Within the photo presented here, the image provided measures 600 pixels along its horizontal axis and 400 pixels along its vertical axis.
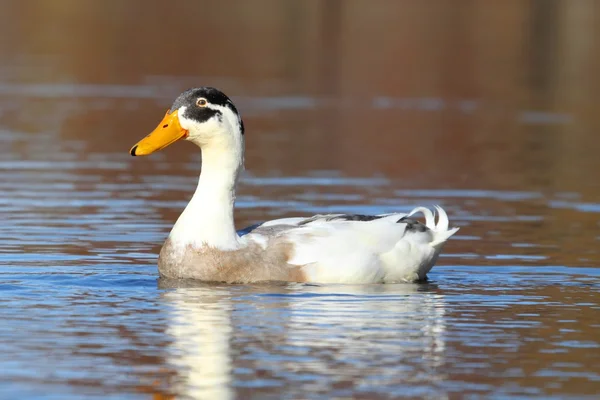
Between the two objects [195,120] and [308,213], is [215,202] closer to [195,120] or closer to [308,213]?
[195,120]

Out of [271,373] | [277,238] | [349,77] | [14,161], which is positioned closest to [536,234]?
[277,238]

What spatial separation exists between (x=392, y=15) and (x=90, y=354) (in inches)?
2069

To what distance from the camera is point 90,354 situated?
31.7 feet

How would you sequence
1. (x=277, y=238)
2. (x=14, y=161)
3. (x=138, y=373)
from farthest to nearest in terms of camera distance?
1. (x=14, y=161)
2. (x=277, y=238)
3. (x=138, y=373)

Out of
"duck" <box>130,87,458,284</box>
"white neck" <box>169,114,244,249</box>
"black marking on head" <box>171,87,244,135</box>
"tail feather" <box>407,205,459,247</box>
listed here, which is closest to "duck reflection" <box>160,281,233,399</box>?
"duck" <box>130,87,458,284</box>

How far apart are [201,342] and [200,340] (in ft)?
0.21

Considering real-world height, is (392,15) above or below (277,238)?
above

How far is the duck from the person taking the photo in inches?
492

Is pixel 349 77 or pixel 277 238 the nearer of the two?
pixel 277 238

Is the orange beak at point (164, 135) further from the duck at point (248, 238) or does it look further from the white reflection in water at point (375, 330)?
the white reflection in water at point (375, 330)

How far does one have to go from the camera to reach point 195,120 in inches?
504

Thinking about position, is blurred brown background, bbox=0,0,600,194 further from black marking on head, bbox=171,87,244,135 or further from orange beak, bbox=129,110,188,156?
orange beak, bbox=129,110,188,156

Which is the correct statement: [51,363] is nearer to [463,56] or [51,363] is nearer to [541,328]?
[541,328]

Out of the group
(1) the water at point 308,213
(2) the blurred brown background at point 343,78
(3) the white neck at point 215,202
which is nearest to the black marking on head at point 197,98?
(3) the white neck at point 215,202
